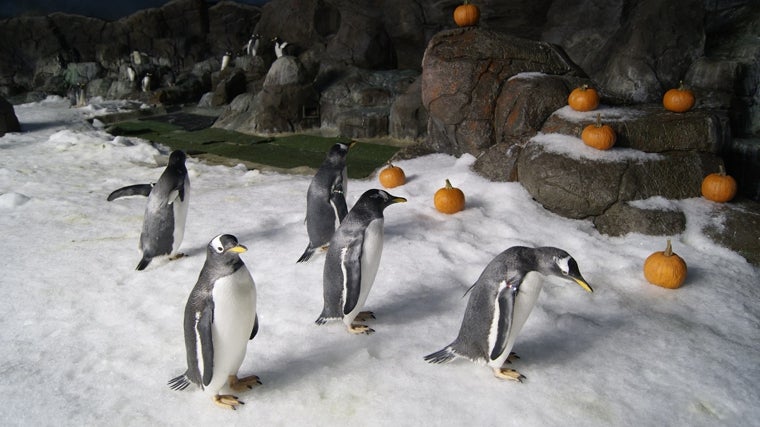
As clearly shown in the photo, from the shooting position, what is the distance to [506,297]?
2484mm

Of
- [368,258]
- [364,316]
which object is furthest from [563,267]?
[364,316]

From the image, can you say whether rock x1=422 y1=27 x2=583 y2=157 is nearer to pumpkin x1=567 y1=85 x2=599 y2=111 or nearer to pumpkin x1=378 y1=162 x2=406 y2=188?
pumpkin x1=567 y1=85 x2=599 y2=111

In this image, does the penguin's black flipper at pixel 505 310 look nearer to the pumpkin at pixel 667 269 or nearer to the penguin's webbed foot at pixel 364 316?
the penguin's webbed foot at pixel 364 316

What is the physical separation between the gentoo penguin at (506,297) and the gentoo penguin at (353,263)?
2.01 feet

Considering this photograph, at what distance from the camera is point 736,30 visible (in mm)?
8750

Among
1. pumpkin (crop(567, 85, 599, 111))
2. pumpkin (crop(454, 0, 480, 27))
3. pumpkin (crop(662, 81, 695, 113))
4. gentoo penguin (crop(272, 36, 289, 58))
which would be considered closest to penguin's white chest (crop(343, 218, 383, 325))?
pumpkin (crop(567, 85, 599, 111))

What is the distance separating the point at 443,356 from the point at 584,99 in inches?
125

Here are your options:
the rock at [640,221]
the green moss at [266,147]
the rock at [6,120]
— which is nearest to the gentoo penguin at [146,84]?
the green moss at [266,147]

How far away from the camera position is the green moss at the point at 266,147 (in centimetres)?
775

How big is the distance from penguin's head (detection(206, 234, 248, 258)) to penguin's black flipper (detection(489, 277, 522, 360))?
3.61 ft

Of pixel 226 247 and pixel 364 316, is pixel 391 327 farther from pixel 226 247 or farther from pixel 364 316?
pixel 226 247

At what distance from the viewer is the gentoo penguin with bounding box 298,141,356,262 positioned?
4.11 m

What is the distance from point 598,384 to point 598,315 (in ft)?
2.38

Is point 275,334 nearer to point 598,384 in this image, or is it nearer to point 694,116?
point 598,384
